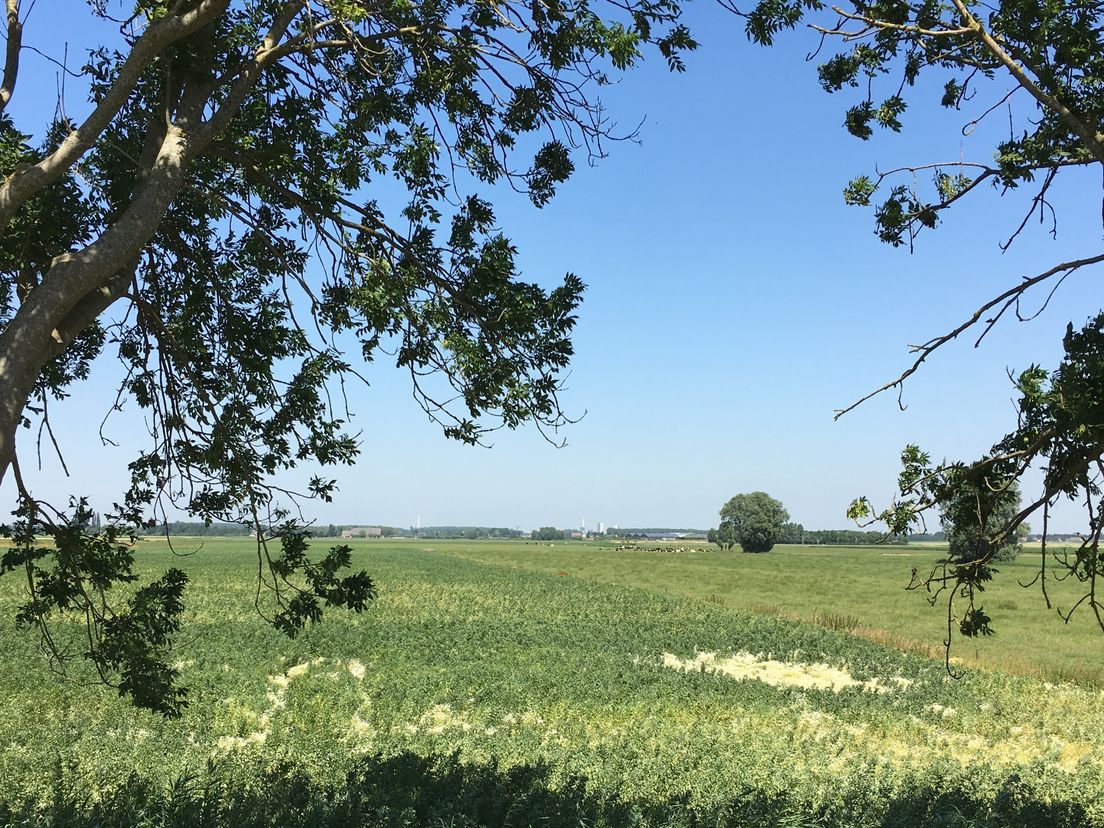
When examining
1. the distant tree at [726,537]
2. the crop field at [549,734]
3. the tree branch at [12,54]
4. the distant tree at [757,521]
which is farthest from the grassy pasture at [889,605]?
the distant tree at [726,537]

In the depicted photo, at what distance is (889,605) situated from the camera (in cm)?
4769

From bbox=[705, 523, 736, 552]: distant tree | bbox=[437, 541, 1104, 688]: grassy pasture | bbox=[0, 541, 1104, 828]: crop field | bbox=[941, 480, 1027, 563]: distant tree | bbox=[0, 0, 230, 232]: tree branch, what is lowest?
bbox=[705, 523, 736, 552]: distant tree

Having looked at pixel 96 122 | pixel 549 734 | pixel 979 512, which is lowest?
pixel 549 734

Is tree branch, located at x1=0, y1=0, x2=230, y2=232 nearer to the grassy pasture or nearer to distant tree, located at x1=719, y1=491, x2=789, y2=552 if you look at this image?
the grassy pasture

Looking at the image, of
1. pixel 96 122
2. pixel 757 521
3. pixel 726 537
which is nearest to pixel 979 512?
pixel 96 122

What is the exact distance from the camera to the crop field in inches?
344

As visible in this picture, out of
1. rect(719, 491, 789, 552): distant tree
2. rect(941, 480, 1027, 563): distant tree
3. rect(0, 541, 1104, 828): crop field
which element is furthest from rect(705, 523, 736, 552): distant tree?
rect(941, 480, 1027, 563): distant tree

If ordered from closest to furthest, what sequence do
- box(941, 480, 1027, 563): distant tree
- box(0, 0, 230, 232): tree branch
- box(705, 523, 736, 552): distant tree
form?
box(0, 0, 230, 232): tree branch, box(941, 480, 1027, 563): distant tree, box(705, 523, 736, 552): distant tree

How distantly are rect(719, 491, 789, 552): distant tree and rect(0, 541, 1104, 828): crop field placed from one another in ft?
346

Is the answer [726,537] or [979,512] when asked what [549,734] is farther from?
[726,537]

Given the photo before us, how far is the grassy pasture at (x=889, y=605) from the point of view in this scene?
2944cm

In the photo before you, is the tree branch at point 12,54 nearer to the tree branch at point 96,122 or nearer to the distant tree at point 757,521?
the tree branch at point 96,122

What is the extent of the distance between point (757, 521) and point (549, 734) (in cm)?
12661

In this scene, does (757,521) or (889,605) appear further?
(757,521)
